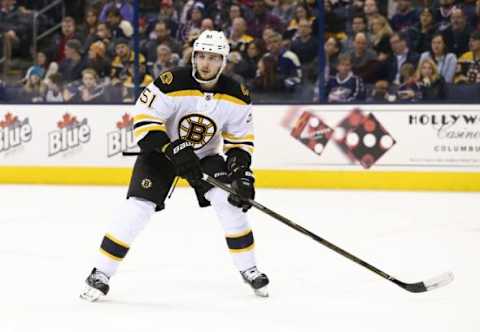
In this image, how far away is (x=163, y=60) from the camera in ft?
27.7

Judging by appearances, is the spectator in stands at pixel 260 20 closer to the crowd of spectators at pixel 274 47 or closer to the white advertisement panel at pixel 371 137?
the crowd of spectators at pixel 274 47

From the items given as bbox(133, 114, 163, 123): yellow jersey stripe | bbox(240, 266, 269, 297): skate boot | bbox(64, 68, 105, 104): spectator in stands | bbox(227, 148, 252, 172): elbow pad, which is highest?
bbox(133, 114, 163, 123): yellow jersey stripe

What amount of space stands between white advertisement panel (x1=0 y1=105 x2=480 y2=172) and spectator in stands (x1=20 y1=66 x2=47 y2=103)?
0.38ft

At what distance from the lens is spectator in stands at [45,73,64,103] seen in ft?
27.4

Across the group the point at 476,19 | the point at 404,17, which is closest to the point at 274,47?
the point at 404,17

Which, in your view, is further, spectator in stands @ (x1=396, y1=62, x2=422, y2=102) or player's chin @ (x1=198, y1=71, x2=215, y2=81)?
spectator in stands @ (x1=396, y1=62, x2=422, y2=102)

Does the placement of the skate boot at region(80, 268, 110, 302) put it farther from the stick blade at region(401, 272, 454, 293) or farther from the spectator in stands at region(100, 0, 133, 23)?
the spectator in stands at region(100, 0, 133, 23)

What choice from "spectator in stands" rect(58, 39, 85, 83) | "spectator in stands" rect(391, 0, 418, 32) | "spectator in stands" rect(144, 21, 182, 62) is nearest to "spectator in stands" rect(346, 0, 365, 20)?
"spectator in stands" rect(391, 0, 418, 32)

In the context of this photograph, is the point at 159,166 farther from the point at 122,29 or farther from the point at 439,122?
the point at 122,29

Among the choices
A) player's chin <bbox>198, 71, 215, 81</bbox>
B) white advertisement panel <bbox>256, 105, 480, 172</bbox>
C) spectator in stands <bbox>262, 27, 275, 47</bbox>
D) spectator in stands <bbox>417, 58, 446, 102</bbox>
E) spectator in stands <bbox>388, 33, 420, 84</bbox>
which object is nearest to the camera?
player's chin <bbox>198, 71, 215, 81</bbox>

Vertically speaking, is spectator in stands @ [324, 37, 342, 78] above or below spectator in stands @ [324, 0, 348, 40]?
below

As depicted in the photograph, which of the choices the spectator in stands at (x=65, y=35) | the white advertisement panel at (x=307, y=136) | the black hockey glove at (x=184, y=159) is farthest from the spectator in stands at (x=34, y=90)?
the black hockey glove at (x=184, y=159)

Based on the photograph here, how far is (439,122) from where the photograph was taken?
7699 millimetres

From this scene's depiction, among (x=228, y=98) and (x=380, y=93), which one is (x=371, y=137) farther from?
(x=228, y=98)
